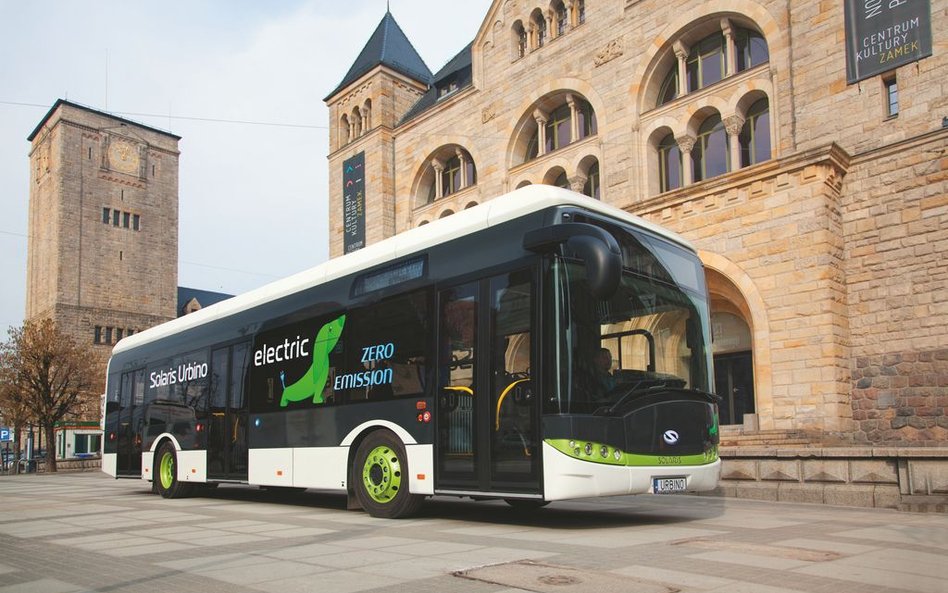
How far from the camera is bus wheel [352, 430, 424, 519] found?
31.2 feet

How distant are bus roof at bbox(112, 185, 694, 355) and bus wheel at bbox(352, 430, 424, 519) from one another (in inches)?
88.2

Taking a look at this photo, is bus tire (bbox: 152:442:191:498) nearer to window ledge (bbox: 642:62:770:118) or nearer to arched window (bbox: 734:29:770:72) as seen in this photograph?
window ledge (bbox: 642:62:770:118)

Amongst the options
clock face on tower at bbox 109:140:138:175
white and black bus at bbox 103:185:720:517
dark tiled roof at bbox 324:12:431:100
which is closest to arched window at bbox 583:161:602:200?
dark tiled roof at bbox 324:12:431:100

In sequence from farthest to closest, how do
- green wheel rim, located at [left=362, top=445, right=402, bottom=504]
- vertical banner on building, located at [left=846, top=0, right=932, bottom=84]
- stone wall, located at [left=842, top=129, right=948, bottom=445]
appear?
1. vertical banner on building, located at [left=846, top=0, right=932, bottom=84]
2. stone wall, located at [left=842, top=129, right=948, bottom=445]
3. green wheel rim, located at [left=362, top=445, right=402, bottom=504]

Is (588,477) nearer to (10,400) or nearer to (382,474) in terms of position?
(382,474)

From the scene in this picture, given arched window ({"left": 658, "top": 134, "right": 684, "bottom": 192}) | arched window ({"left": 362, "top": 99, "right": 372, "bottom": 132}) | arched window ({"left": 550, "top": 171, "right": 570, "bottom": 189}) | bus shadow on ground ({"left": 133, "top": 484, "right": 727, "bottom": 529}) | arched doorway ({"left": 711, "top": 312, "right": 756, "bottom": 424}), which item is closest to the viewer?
bus shadow on ground ({"left": 133, "top": 484, "right": 727, "bottom": 529})

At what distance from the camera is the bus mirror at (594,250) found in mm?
7312

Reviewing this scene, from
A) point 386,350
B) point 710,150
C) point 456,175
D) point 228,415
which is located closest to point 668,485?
point 386,350

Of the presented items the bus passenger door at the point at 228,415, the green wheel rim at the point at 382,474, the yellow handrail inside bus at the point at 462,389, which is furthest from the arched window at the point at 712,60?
the green wheel rim at the point at 382,474

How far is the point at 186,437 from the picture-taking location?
14477 millimetres

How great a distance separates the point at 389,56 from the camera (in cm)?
3556

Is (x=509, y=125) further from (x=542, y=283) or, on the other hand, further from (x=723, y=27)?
(x=542, y=283)

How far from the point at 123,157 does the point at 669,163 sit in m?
61.6

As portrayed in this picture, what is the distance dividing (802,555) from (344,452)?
5.75 meters
